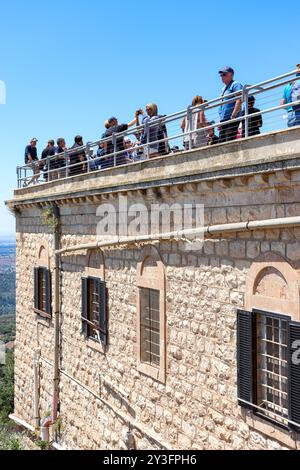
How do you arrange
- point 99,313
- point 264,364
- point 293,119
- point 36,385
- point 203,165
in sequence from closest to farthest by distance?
point 293,119 → point 264,364 → point 203,165 → point 99,313 → point 36,385

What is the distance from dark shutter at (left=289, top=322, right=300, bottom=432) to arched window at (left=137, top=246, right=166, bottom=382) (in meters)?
3.08

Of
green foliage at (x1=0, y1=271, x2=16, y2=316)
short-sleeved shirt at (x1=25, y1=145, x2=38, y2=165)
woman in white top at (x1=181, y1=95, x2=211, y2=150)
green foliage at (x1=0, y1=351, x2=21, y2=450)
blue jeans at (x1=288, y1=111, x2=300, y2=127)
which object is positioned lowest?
green foliage at (x1=0, y1=271, x2=16, y2=316)

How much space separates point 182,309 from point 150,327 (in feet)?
4.50

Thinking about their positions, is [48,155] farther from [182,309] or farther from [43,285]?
[182,309]

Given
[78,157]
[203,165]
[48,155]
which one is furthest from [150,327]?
[48,155]

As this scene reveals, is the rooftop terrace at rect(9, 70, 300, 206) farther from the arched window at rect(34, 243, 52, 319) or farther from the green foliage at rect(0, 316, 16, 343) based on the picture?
the green foliage at rect(0, 316, 16, 343)

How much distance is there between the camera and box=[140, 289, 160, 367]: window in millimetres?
9852

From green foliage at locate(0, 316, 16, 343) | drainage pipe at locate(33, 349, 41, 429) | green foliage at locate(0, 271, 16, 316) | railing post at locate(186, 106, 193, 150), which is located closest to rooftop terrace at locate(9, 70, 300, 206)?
railing post at locate(186, 106, 193, 150)

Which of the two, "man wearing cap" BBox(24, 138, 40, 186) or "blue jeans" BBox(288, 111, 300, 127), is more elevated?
"man wearing cap" BBox(24, 138, 40, 186)

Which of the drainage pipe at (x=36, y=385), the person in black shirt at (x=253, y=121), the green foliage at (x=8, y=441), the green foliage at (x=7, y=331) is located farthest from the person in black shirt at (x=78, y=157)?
the green foliage at (x=7, y=331)

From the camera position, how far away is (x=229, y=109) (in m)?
8.27

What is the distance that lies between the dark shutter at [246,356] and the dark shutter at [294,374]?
73cm

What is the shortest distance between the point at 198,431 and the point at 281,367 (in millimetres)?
2270

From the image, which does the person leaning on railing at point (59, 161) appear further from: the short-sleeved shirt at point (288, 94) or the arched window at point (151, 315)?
the short-sleeved shirt at point (288, 94)
